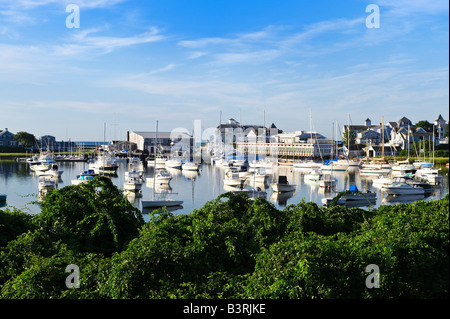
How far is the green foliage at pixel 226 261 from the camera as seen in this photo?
8.22 metres

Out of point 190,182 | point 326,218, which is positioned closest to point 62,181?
point 190,182

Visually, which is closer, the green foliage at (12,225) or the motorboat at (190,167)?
the green foliage at (12,225)

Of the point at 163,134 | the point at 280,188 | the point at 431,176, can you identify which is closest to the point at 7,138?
the point at 163,134

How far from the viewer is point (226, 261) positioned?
10875 mm

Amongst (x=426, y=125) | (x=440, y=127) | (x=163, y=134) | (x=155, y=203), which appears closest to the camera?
(x=155, y=203)

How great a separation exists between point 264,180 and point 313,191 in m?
7.62

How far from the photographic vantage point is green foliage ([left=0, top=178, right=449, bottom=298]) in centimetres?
822

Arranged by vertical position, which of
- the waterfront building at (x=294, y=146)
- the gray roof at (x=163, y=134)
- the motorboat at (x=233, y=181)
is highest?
the gray roof at (x=163, y=134)

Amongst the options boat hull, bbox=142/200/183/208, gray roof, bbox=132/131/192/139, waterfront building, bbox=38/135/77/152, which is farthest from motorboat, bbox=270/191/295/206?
waterfront building, bbox=38/135/77/152

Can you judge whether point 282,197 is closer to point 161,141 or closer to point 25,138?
point 161,141

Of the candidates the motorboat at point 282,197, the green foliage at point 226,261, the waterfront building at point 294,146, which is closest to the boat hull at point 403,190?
the motorboat at point 282,197

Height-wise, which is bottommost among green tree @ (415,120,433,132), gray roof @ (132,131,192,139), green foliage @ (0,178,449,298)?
green foliage @ (0,178,449,298)

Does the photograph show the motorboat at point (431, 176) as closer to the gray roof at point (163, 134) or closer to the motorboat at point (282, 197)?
the motorboat at point (282, 197)

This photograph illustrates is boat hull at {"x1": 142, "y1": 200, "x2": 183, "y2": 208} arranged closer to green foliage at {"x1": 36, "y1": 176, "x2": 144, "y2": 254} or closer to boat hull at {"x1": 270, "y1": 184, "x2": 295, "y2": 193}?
boat hull at {"x1": 270, "y1": 184, "x2": 295, "y2": 193}
